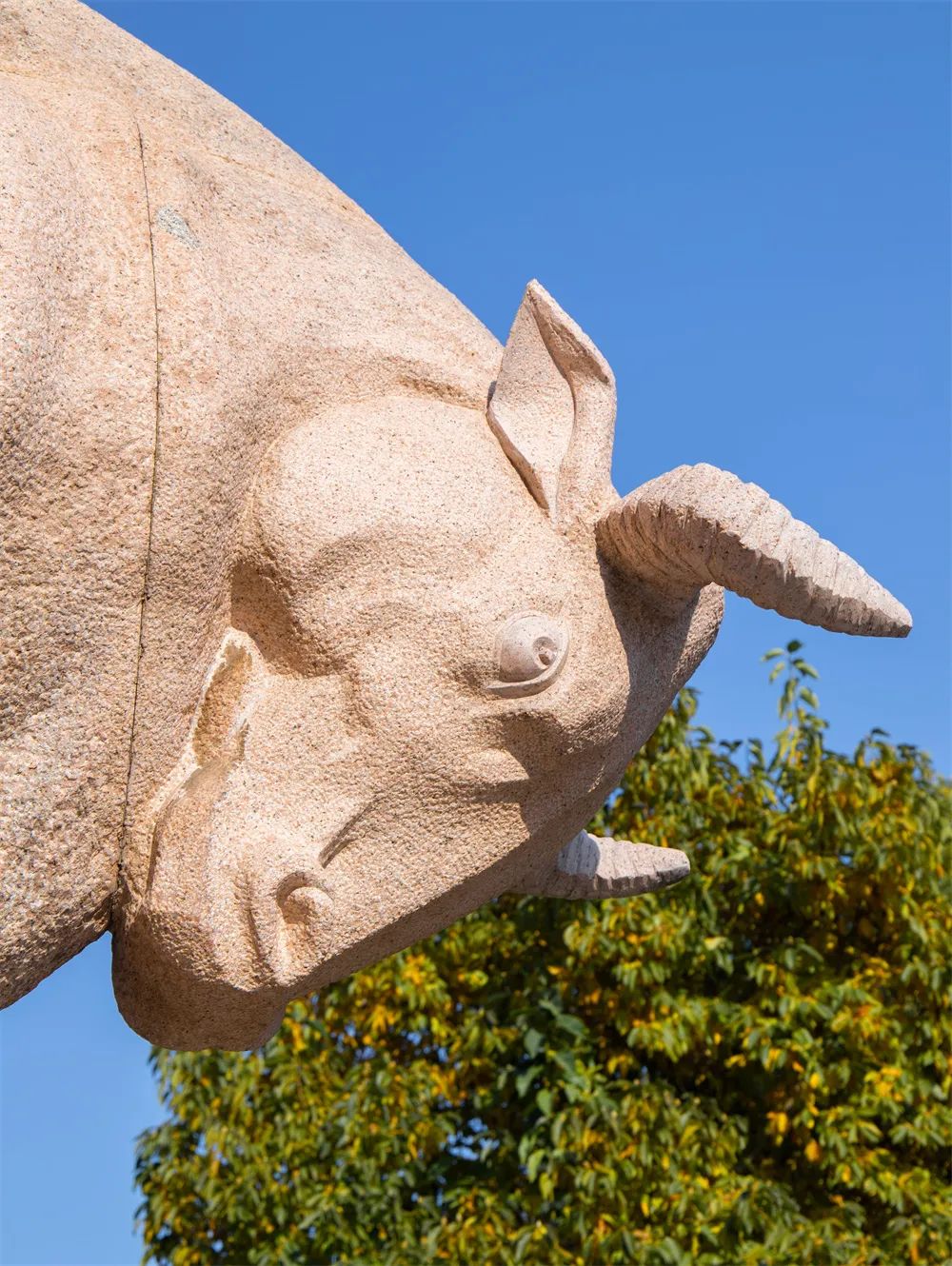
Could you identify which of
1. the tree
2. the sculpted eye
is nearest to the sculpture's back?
the sculpted eye

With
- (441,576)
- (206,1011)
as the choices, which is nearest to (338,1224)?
(206,1011)

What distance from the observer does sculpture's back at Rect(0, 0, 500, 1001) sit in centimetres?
238

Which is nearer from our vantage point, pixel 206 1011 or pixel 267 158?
pixel 206 1011

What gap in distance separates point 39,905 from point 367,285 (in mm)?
1214

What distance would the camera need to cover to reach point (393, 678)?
2.62 m

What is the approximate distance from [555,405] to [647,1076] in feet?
13.6

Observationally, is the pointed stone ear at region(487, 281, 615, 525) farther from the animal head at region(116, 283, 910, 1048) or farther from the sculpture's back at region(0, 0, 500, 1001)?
the sculpture's back at region(0, 0, 500, 1001)

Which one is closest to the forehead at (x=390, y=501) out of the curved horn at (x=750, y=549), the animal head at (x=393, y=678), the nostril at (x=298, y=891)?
the animal head at (x=393, y=678)

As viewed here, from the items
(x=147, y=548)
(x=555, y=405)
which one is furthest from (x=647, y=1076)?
(x=147, y=548)

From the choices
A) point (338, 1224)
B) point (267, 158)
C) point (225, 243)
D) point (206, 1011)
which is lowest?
point (206, 1011)

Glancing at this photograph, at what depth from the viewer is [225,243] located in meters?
2.69

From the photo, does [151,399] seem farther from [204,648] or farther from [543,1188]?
[543,1188]

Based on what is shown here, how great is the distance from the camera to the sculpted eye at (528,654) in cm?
265

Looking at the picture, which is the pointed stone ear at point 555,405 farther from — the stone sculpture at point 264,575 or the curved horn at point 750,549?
the curved horn at point 750,549
